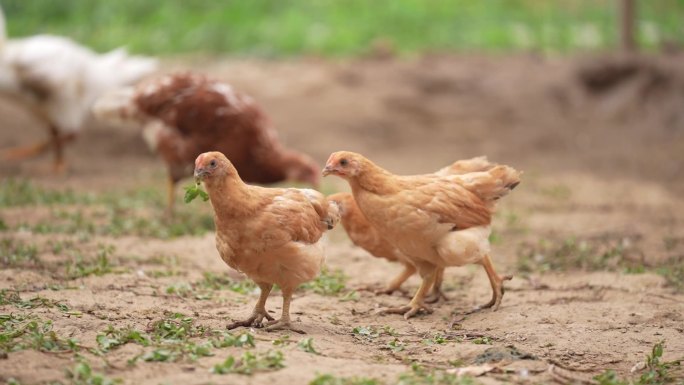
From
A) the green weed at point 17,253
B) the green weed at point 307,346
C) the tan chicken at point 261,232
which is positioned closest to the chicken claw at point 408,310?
the tan chicken at point 261,232

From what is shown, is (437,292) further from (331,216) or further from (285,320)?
(285,320)

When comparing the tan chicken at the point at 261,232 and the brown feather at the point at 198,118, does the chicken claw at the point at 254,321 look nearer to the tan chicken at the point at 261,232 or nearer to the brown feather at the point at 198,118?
the tan chicken at the point at 261,232

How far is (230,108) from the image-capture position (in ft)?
30.7

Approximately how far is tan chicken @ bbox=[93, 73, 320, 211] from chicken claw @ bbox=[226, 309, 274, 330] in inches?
152

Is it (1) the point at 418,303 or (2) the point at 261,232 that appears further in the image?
(1) the point at 418,303

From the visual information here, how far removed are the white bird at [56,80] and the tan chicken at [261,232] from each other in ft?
21.7

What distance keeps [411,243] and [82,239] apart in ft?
10.6

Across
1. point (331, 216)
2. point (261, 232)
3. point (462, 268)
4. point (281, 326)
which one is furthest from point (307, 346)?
point (462, 268)

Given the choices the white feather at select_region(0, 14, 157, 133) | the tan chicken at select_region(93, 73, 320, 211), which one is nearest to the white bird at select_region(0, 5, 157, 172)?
the white feather at select_region(0, 14, 157, 133)

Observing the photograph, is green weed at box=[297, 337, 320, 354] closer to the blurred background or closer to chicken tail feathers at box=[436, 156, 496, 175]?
the blurred background

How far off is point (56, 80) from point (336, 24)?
21.5ft

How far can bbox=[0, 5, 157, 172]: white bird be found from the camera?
443 inches

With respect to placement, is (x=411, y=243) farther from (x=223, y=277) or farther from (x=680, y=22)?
(x=680, y=22)

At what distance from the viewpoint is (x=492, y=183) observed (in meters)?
6.45
